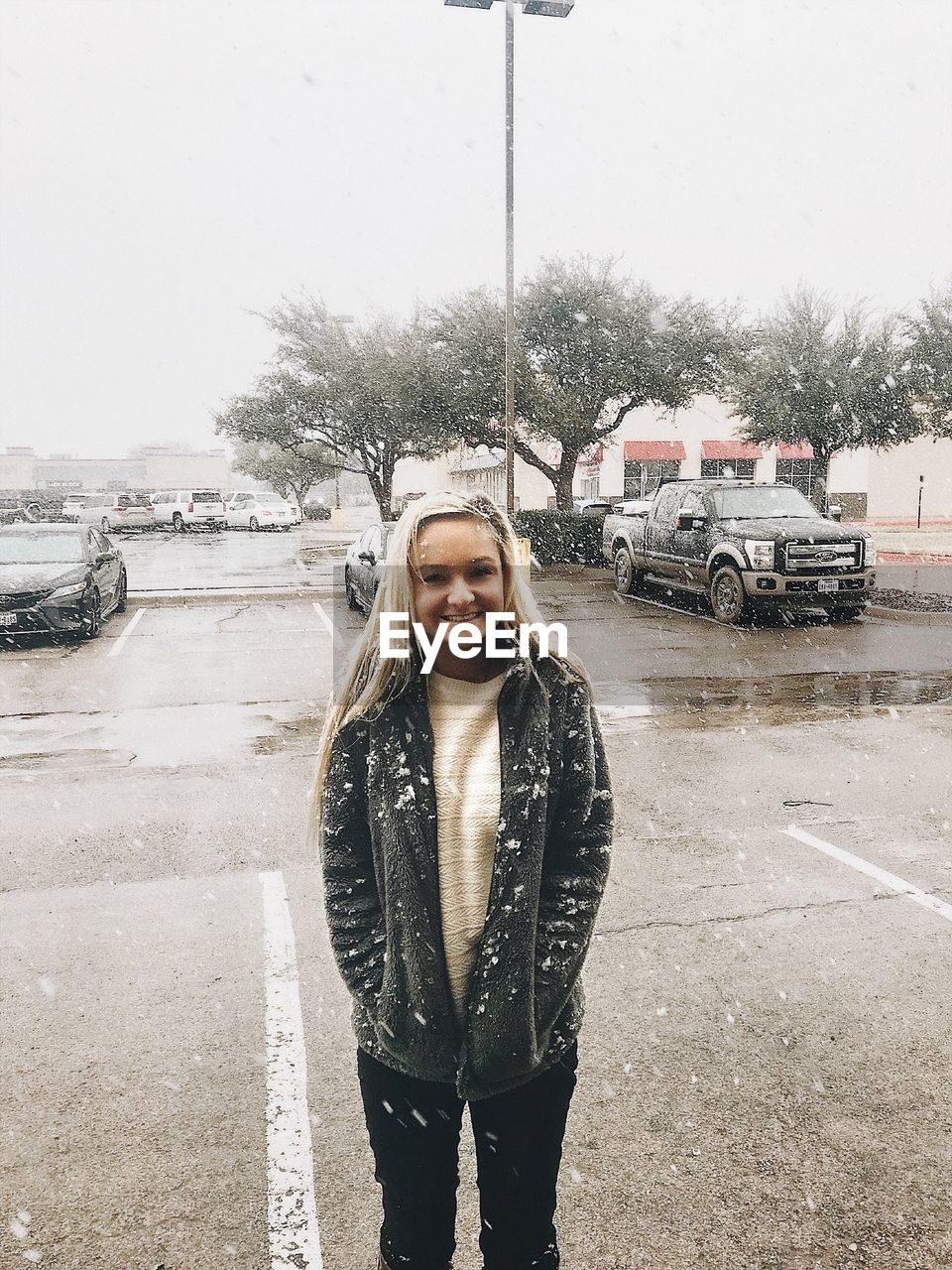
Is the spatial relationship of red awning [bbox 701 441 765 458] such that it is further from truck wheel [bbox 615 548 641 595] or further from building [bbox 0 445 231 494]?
building [bbox 0 445 231 494]

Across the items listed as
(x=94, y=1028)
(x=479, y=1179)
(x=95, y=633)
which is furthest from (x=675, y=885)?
(x=95, y=633)

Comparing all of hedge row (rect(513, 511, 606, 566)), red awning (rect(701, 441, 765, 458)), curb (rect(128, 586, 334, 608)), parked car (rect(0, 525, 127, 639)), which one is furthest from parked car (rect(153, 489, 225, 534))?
parked car (rect(0, 525, 127, 639))

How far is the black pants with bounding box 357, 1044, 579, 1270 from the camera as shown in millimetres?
1981

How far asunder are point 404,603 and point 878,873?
414cm

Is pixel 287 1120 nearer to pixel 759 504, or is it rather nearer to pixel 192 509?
pixel 759 504

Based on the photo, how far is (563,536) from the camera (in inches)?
1023

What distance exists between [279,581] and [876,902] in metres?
18.0

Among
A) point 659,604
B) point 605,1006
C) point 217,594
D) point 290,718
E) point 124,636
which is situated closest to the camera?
point 605,1006

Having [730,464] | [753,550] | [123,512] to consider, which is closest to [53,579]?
[753,550]

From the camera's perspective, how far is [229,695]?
10.2 metres

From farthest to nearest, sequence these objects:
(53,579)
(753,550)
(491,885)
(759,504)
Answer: (759,504)
(753,550)
(53,579)
(491,885)

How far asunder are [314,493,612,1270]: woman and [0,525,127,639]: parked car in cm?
1235

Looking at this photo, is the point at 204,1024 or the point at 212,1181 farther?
the point at 204,1024

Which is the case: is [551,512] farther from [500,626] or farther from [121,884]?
[500,626]
